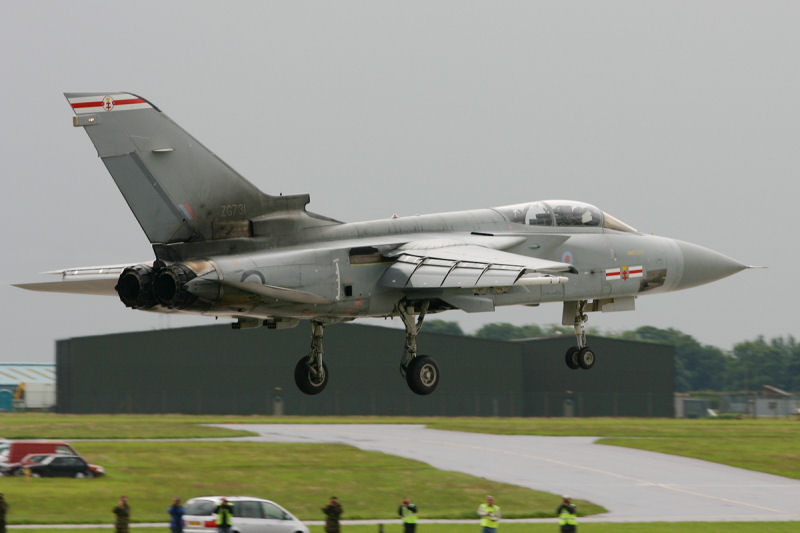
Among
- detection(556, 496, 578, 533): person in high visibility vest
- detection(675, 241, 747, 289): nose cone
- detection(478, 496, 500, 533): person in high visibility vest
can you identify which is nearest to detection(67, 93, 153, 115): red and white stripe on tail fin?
detection(675, 241, 747, 289): nose cone

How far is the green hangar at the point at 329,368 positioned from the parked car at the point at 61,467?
28521 mm

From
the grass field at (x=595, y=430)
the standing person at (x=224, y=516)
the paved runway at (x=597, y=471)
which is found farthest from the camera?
the grass field at (x=595, y=430)

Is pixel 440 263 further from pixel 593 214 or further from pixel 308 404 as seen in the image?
pixel 308 404

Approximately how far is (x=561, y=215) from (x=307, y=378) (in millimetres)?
7304

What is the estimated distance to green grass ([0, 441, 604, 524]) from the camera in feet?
142

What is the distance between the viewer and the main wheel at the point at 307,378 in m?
25.6

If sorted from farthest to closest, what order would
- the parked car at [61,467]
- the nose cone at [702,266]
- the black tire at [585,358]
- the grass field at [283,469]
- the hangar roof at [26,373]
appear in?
the hangar roof at [26,373] < the parked car at [61,467] < the grass field at [283,469] < the nose cone at [702,266] < the black tire at [585,358]

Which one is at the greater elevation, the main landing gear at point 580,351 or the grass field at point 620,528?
the main landing gear at point 580,351

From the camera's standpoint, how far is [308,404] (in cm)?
8044

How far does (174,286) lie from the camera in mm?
21156

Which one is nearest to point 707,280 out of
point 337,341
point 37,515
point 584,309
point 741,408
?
point 584,309

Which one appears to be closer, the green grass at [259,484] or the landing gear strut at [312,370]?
the landing gear strut at [312,370]

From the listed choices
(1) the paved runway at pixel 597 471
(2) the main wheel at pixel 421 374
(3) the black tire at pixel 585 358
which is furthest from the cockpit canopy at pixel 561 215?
(1) the paved runway at pixel 597 471

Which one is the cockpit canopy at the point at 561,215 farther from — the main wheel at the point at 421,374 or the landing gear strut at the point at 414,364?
the main wheel at the point at 421,374
